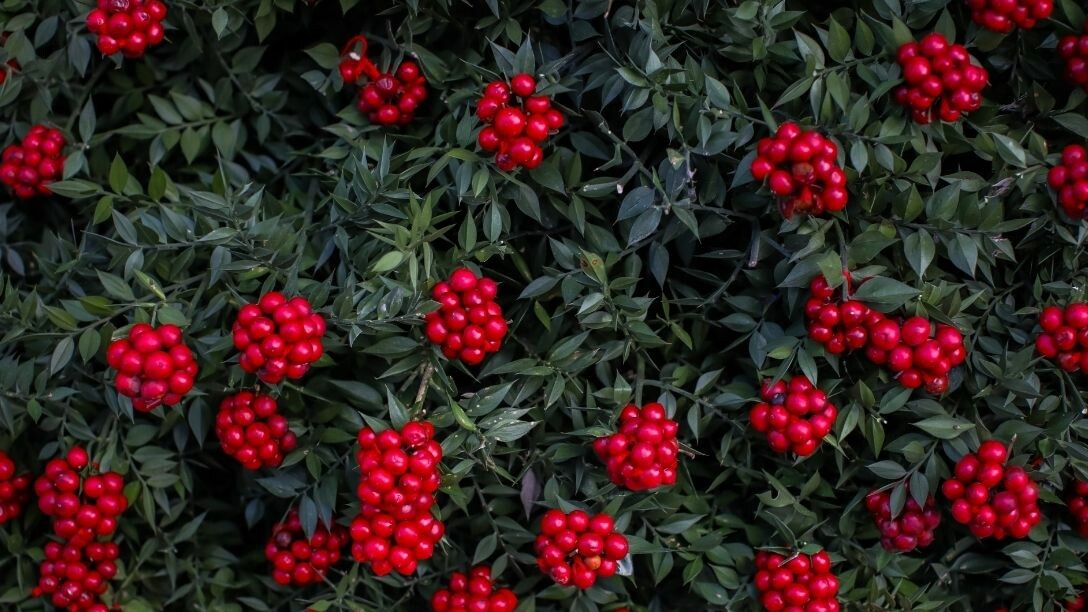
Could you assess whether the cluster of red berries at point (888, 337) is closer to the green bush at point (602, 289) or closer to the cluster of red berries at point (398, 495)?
the green bush at point (602, 289)

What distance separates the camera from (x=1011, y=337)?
1.74m

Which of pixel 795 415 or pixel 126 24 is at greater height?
pixel 126 24

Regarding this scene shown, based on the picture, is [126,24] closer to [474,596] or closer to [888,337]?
[474,596]

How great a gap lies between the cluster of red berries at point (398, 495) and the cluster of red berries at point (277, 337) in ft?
0.55

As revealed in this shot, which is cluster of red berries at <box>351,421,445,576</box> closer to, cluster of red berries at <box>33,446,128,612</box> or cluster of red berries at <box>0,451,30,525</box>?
cluster of red berries at <box>33,446,128,612</box>

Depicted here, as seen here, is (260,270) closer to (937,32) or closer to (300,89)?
(300,89)

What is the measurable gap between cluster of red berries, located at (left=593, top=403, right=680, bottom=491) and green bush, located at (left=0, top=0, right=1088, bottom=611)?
4 centimetres

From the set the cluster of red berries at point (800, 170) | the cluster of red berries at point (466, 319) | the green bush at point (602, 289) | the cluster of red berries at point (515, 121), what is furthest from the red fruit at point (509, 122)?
the cluster of red berries at point (800, 170)

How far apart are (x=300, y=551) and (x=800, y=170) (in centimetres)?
119

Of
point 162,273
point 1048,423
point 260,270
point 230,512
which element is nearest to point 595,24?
point 260,270

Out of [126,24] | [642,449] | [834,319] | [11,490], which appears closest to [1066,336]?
[834,319]

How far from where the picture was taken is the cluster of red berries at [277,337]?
1522 mm

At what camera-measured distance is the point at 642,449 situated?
5.29 ft

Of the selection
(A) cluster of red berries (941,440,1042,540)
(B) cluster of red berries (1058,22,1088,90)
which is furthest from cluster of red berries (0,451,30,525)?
(B) cluster of red berries (1058,22,1088,90)
